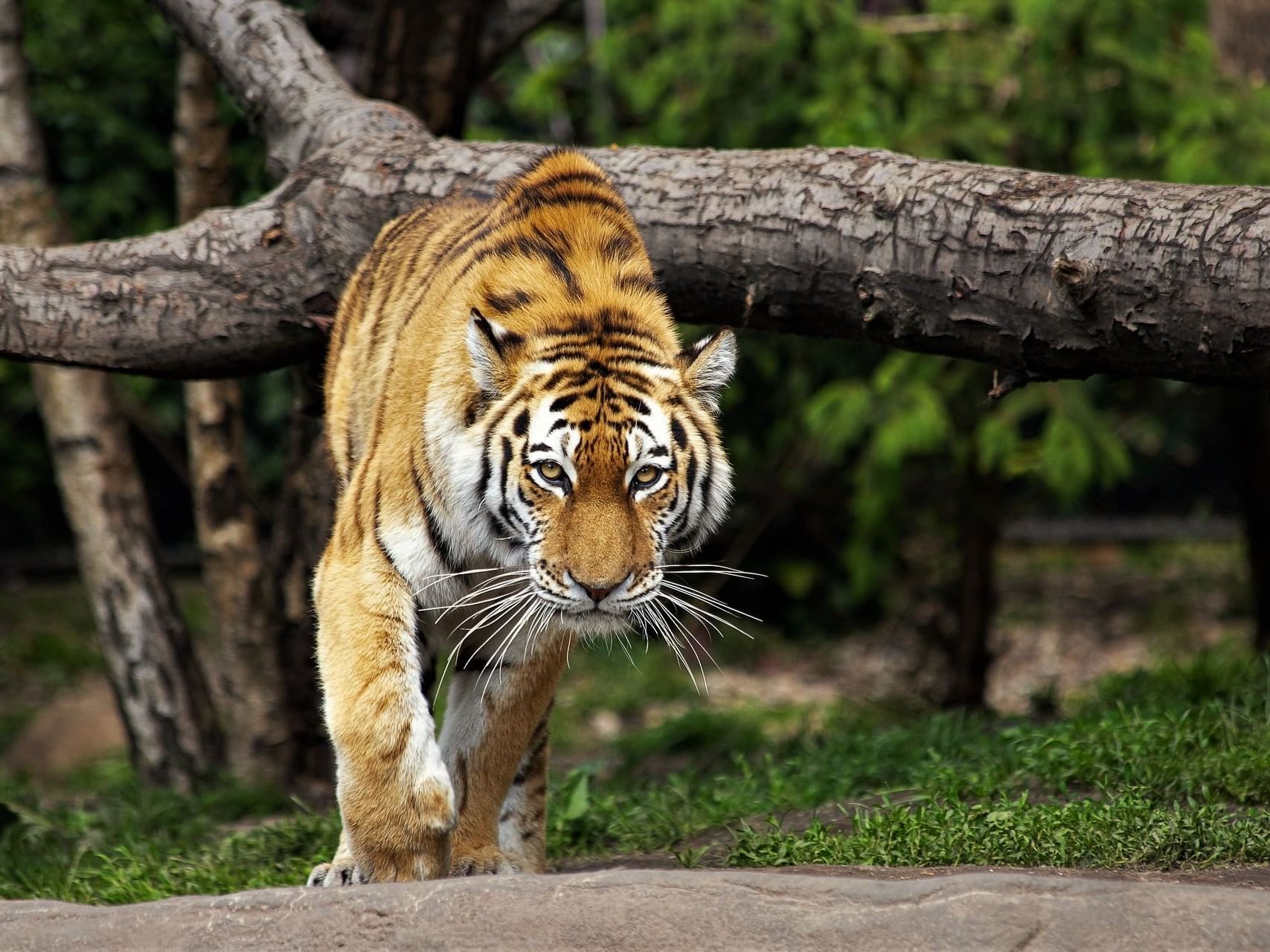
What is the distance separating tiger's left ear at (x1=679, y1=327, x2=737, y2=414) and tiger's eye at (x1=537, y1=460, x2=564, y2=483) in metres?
0.45

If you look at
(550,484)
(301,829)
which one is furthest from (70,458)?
(550,484)

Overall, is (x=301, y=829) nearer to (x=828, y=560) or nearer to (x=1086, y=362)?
(x=1086, y=362)

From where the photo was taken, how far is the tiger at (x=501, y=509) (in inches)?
143

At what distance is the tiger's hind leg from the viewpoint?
14.0ft

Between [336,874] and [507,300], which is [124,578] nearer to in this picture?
[336,874]

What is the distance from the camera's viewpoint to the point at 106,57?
8.01m

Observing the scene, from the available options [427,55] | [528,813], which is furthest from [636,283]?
[427,55]

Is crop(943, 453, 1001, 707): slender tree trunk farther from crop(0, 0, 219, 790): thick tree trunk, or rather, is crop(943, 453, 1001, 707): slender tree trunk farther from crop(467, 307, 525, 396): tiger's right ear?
crop(467, 307, 525, 396): tiger's right ear

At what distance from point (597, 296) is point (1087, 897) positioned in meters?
1.86

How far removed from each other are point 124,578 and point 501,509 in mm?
3405

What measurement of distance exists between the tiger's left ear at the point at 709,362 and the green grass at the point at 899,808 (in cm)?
117

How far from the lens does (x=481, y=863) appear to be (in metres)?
4.04

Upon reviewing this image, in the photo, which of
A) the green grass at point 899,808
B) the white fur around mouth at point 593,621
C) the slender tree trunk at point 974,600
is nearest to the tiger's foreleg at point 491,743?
the white fur around mouth at point 593,621

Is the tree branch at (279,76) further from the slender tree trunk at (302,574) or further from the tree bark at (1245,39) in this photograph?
the tree bark at (1245,39)
